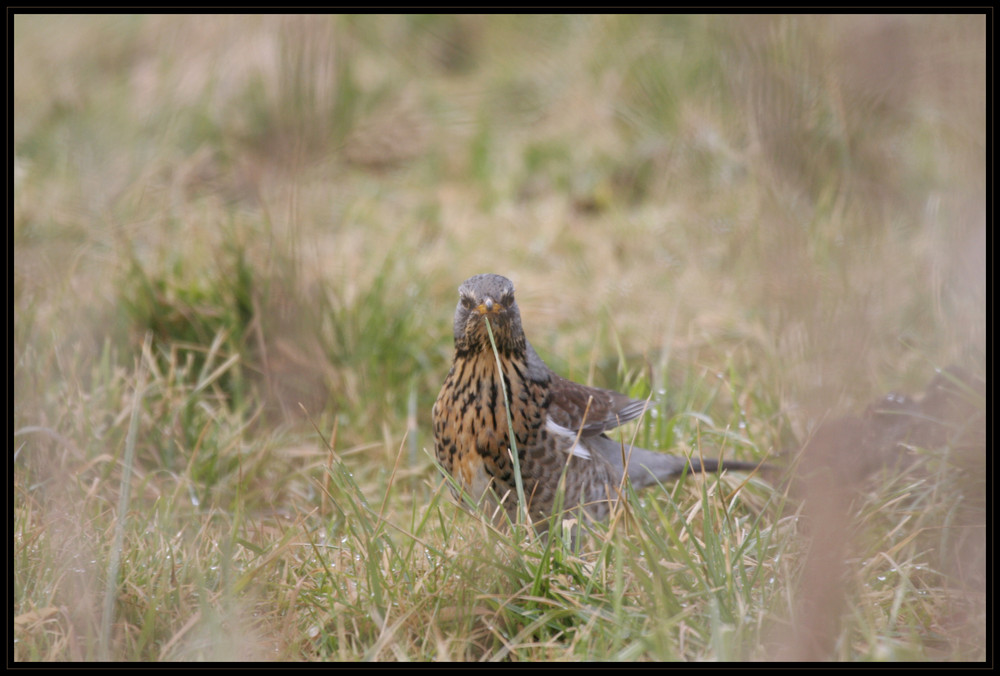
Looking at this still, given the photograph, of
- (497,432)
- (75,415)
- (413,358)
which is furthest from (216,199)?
(497,432)

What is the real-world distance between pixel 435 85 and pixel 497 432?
18.7 ft

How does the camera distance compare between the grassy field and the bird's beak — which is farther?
the bird's beak

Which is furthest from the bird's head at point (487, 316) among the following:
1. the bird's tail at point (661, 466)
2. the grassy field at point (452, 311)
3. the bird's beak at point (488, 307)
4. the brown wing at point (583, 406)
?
A: the bird's tail at point (661, 466)

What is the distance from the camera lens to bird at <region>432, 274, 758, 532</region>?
351 cm

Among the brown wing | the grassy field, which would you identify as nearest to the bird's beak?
the brown wing

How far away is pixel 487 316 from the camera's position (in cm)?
344

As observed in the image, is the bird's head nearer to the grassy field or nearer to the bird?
the bird

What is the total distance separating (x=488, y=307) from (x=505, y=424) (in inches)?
17.4

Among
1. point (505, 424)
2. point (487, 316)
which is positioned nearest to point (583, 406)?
point (505, 424)

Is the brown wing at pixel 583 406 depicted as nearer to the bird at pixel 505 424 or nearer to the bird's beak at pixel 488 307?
the bird at pixel 505 424

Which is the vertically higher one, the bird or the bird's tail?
the bird

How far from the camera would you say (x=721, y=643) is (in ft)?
8.11

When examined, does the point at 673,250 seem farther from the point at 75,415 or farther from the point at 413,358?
the point at 75,415

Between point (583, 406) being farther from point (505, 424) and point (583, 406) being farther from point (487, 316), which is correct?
point (487, 316)
